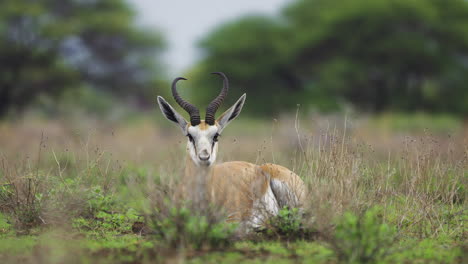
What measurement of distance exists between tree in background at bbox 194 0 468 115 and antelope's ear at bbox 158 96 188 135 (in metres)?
30.6

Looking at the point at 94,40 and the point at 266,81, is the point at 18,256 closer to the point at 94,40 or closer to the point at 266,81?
the point at 94,40

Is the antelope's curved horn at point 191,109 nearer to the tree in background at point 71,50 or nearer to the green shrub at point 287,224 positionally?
the green shrub at point 287,224

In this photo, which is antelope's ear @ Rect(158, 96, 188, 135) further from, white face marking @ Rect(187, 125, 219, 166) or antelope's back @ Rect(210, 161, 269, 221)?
antelope's back @ Rect(210, 161, 269, 221)

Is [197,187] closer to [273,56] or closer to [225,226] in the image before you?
[225,226]

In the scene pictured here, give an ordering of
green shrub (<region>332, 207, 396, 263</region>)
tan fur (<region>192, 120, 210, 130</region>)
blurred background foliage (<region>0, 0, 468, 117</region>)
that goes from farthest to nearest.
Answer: blurred background foliage (<region>0, 0, 468, 117</region>) < tan fur (<region>192, 120, 210, 130</region>) < green shrub (<region>332, 207, 396, 263</region>)

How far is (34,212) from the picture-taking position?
7.55 meters

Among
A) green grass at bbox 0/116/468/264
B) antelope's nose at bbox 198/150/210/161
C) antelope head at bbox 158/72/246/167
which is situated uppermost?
antelope head at bbox 158/72/246/167

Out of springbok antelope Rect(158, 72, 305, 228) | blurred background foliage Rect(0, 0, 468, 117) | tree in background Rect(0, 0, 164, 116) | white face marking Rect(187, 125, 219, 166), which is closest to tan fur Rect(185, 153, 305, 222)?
springbok antelope Rect(158, 72, 305, 228)

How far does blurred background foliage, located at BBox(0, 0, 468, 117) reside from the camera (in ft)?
108

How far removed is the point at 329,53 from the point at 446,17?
8482mm

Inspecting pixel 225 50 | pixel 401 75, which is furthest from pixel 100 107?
pixel 401 75

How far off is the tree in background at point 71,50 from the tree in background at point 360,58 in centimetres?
749

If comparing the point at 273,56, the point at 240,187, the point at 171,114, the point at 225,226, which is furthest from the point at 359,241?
the point at 273,56

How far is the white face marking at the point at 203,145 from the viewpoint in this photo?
281 inches
